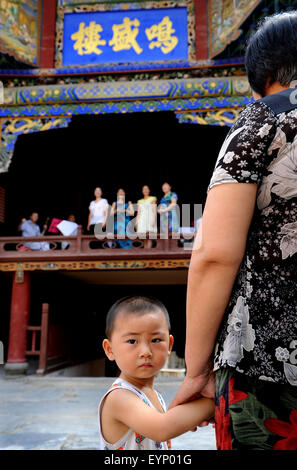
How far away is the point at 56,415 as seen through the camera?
4.11 m

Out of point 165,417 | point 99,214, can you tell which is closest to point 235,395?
point 165,417

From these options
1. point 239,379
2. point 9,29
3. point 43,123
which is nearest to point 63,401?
point 239,379

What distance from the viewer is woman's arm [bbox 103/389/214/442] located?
1048 mm

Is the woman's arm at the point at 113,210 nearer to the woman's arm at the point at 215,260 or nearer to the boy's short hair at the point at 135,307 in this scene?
the boy's short hair at the point at 135,307

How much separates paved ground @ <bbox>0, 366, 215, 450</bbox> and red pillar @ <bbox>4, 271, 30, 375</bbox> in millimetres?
477

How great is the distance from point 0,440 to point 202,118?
20.8 feet

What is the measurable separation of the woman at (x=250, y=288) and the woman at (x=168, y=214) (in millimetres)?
6819

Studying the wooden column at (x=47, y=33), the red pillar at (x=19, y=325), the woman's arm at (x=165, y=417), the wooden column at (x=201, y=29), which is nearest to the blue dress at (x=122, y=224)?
the red pillar at (x=19, y=325)

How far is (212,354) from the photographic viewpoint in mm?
1031

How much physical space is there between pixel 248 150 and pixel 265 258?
10.3 inches

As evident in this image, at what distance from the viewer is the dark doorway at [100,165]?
10.8m

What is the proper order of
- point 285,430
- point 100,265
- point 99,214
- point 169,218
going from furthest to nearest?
1. point 99,214
2. point 169,218
3. point 100,265
4. point 285,430

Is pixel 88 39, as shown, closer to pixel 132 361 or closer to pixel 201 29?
pixel 201 29
